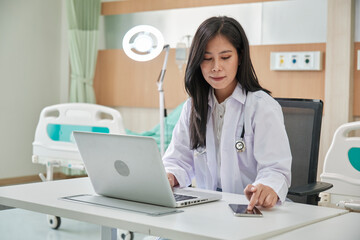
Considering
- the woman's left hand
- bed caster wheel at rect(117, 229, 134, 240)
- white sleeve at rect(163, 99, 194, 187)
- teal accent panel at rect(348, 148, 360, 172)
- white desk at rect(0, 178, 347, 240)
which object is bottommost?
bed caster wheel at rect(117, 229, 134, 240)

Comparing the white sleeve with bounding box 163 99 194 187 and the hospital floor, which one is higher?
the white sleeve with bounding box 163 99 194 187

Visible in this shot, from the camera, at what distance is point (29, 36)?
17.6 ft

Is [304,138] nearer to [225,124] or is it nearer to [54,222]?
[225,124]

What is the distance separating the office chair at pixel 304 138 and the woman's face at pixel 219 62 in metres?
0.59

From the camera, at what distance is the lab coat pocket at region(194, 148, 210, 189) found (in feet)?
6.30

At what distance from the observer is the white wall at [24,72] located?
5.18 metres

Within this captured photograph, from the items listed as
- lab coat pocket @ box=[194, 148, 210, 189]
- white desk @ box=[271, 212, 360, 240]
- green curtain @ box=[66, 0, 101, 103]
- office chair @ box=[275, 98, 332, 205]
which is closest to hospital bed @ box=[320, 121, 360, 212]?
office chair @ box=[275, 98, 332, 205]

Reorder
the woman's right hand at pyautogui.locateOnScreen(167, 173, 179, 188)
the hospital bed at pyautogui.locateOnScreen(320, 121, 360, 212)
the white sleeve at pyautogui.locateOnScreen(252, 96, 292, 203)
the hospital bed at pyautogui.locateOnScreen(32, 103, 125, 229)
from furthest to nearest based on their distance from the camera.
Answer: the hospital bed at pyautogui.locateOnScreen(32, 103, 125, 229), the hospital bed at pyautogui.locateOnScreen(320, 121, 360, 212), the woman's right hand at pyautogui.locateOnScreen(167, 173, 179, 188), the white sleeve at pyautogui.locateOnScreen(252, 96, 292, 203)

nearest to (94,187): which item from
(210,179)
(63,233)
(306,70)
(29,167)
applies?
(210,179)

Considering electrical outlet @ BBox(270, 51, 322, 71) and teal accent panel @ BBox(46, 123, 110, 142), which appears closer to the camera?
teal accent panel @ BBox(46, 123, 110, 142)

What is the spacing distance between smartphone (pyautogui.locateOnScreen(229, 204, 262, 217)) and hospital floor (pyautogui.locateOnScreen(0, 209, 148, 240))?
2.07m

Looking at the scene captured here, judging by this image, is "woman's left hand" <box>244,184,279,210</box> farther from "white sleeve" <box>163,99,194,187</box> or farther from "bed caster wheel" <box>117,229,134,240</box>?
"bed caster wheel" <box>117,229,134,240</box>

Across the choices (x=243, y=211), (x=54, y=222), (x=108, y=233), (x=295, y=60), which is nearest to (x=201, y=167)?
(x=108, y=233)

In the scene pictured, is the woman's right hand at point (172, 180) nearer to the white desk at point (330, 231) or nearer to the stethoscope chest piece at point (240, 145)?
the stethoscope chest piece at point (240, 145)
